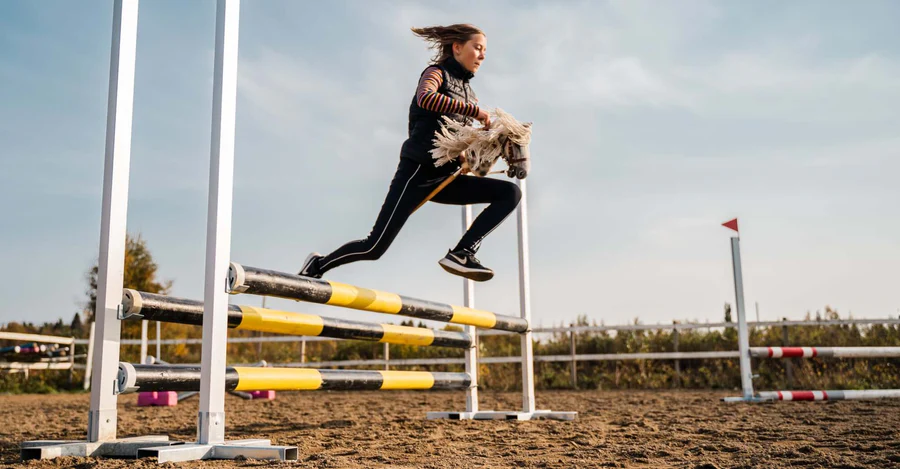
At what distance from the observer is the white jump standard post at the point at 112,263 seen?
2.80 m

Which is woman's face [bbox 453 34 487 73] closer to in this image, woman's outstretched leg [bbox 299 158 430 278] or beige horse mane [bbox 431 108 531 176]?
beige horse mane [bbox 431 108 531 176]

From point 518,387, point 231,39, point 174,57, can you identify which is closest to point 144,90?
point 231,39

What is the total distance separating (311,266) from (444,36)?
128cm

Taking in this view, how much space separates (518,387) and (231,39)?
8.60 metres

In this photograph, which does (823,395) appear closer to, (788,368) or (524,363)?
(524,363)

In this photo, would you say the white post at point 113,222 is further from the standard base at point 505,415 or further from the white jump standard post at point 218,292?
the standard base at point 505,415

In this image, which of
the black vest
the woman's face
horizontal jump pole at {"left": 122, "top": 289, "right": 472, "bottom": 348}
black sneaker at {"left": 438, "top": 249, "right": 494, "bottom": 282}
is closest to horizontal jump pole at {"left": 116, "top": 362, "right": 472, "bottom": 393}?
horizontal jump pole at {"left": 122, "top": 289, "right": 472, "bottom": 348}

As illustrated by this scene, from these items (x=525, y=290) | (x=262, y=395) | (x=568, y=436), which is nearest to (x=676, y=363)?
(x=262, y=395)

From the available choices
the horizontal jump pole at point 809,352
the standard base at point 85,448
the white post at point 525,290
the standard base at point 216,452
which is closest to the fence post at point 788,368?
the horizontal jump pole at point 809,352

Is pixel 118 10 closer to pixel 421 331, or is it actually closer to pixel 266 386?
pixel 266 386

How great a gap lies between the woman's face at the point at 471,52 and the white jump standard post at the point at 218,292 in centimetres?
109

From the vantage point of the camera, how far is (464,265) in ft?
11.0

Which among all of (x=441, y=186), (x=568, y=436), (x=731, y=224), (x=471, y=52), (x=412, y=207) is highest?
(x=471, y=52)

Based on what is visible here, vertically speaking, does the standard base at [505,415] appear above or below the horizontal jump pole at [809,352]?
below
